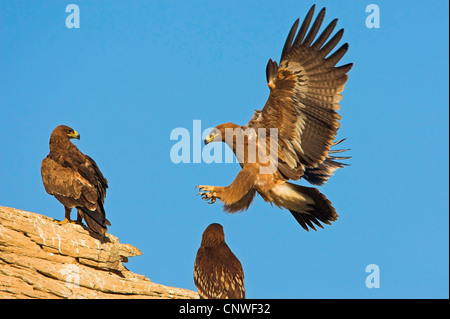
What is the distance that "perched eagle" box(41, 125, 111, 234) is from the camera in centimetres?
1087

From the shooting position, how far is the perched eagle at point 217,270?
29.5ft

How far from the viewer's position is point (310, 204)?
34.2ft

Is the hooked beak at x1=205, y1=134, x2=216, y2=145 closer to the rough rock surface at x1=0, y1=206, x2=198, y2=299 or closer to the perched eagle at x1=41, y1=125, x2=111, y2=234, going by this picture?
the perched eagle at x1=41, y1=125, x2=111, y2=234

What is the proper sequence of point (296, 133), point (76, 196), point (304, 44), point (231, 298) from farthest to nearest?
point (76, 196), point (296, 133), point (304, 44), point (231, 298)

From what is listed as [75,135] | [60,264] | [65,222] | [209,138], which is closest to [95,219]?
[65,222]

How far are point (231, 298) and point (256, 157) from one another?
2509 mm

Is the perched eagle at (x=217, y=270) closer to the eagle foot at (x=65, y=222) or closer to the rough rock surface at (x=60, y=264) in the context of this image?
the rough rock surface at (x=60, y=264)

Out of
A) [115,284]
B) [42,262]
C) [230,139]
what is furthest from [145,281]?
[230,139]

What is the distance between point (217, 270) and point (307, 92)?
2.92 meters

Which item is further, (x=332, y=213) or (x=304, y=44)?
(x=332, y=213)

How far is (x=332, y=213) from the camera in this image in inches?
410
